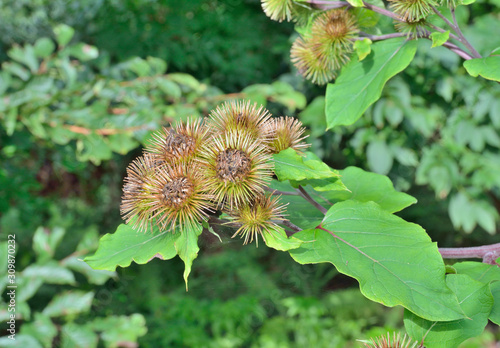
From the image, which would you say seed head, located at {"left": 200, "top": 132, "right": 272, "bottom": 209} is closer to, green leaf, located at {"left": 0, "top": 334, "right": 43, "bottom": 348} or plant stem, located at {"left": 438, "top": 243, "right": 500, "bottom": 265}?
plant stem, located at {"left": 438, "top": 243, "right": 500, "bottom": 265}

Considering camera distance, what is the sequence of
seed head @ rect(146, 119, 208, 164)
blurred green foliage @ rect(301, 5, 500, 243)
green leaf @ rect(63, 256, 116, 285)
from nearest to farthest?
seed head @ rect(146, 119, 208, 164) < green leaf @ rect(63, 256, 116, 285) < blurred green foliage @ rect(301, 5, 500, 243)

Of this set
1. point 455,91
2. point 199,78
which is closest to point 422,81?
point 455,91

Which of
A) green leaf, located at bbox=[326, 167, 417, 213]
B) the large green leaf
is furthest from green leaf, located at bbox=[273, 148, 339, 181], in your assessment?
green leaf, located at bbox=[326, 167, 417, 213]

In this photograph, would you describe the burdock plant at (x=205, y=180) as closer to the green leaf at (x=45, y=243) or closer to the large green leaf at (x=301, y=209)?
the large green leaf at (x=301, y=209)

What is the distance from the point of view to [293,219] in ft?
2.92

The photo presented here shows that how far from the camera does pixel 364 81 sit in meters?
0.96

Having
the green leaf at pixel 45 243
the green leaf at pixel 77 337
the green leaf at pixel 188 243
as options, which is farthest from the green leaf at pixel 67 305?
the green leaf at pixel 188 243

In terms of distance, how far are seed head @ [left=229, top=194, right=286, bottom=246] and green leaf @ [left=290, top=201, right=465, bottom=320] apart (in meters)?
0.06

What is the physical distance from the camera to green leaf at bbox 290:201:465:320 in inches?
26.1

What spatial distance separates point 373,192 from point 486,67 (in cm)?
36

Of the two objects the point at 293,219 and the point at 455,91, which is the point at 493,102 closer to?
the point at 455,91

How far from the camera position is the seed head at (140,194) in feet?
2.48

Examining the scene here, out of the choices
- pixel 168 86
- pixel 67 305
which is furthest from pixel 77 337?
pixel 168 86

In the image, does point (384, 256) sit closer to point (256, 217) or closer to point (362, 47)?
point (256, 217)
